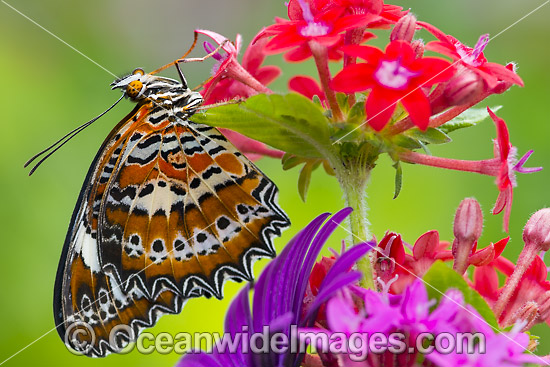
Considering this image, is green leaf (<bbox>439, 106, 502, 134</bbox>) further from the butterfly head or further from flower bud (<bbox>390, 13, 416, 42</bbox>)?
the butterfly head

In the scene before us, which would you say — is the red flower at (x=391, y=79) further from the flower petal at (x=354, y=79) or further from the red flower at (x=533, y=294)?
the red flower at (x=533, y=294)

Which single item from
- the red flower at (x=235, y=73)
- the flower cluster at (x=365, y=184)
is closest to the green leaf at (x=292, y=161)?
Answer: the flower cluster at (x=365, y=184)

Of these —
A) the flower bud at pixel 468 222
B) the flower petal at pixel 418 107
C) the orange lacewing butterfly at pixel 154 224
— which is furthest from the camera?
the orange lacewing butterfly at pixel 154 224

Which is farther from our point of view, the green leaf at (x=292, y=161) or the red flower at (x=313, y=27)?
the green leaf at (x=292, y=161)

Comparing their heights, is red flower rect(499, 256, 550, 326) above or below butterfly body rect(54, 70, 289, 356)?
below

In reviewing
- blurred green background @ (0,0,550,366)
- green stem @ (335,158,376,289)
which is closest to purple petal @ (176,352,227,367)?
green stem @ (335,158,376,289)

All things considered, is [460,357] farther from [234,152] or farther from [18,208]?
[18,208]
